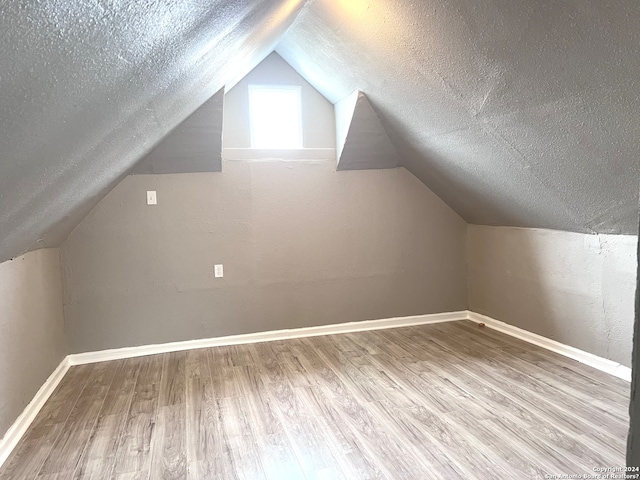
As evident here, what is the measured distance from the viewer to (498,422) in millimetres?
2203

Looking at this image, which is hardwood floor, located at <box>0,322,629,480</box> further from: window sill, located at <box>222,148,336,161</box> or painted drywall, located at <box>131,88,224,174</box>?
window sill, located at <box>222,148,336,161</box>

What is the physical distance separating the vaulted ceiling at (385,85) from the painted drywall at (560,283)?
0.17 m

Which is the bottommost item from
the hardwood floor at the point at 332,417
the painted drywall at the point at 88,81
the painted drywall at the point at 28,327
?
the hardwood floor at the point at 332,417

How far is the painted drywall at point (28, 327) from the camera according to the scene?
7.06 feet

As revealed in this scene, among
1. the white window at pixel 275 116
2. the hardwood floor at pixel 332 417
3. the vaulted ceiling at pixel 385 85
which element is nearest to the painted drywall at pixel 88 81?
the vaulted ceiling at pixel 385 85

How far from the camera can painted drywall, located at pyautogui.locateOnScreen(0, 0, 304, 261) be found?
729 mm

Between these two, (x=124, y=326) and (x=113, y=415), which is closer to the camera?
(x=113, y=415)

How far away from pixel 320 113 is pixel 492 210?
1636mm

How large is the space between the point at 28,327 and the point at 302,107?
251cm

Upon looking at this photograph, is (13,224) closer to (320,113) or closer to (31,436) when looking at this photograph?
(31,436)

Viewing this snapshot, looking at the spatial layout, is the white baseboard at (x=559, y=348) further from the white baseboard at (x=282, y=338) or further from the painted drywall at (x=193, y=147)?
the painted drywall at (x=193, y=147)

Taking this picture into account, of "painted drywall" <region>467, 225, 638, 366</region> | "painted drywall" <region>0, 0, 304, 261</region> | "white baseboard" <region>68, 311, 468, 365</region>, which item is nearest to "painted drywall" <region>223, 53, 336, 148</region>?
"painted drywall" <region>0, 0, 304, 261</region>

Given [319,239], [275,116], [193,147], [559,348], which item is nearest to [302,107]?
[275,116]

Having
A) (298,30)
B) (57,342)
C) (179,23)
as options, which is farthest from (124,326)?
(179,23)
